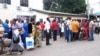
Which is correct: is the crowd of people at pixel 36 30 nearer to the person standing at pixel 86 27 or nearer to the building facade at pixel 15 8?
the person standing at pixel 86 27

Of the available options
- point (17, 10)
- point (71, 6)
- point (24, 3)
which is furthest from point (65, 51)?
point (71, 6)

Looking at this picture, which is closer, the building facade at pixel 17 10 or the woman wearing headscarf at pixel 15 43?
the woman wearing headscarf at pixel 15 43

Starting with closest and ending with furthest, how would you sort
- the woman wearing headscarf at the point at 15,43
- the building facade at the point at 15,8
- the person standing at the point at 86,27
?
1. the woman wearing headscarf at the point at 15,43
2. the person standing at the point at 86,27
3. the building facade at the point at 15,8

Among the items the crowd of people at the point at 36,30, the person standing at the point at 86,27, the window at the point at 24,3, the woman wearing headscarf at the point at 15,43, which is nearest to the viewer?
the woman wearing headscarf at the point at 15,43

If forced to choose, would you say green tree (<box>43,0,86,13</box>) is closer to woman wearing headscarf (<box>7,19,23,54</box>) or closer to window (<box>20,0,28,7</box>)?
window (<box>20,0,28,7</box>)

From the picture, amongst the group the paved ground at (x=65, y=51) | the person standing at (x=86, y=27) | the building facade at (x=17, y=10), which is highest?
the building facade at (x=17, y=10)

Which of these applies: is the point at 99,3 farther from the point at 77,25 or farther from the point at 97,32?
the point at 77,25

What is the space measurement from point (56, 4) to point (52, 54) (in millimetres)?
40865

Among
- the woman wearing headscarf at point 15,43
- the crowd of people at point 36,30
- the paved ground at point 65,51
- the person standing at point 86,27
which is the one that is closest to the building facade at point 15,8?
the crowd of people at point 36,30

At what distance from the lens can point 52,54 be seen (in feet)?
43.0

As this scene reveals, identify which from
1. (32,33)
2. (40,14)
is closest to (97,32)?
(40,14)

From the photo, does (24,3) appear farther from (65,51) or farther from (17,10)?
(65,51)

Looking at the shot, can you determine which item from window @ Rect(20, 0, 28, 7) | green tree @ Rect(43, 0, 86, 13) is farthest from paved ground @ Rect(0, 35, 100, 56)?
green tree @ Rect(43, 0, 86, 13)

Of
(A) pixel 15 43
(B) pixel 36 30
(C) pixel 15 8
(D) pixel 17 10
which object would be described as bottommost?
(A) pixel 15 43
